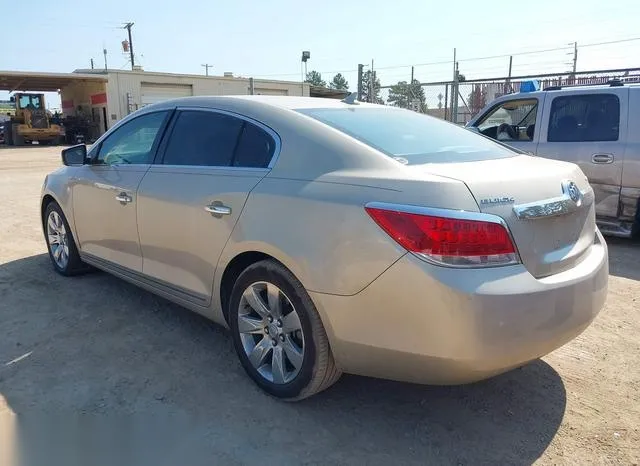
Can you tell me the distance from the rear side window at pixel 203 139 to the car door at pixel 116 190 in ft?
0.74

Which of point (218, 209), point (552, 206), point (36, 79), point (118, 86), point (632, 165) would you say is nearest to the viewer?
point (552, 206)

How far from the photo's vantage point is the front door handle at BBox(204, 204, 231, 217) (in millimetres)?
3109

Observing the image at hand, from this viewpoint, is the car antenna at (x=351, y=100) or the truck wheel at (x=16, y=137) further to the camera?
the truck wheel at (x=16, y=137)

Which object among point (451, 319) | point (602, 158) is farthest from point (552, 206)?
point (602, 158)

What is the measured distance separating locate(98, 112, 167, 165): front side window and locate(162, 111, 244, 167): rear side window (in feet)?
0.79

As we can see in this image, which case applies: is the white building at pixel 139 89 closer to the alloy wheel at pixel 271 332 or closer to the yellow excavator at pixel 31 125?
the yellow excavator at pixel 31 125

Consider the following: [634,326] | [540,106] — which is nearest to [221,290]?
[634,326]

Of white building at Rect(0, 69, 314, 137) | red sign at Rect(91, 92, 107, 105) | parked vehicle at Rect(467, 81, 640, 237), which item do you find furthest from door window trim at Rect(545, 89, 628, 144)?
red sign at Rect(91, 92, 107, 105)

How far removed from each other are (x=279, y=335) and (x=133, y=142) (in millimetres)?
2175

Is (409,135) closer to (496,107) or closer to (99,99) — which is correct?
(496,107)

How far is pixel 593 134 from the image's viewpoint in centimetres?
641

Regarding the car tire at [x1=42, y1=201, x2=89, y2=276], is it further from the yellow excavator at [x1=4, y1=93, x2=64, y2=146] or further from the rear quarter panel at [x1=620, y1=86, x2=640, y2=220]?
the yellow excavator at [x1=4, y1=93, x2=64, y2=146]

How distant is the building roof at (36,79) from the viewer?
1267 inches

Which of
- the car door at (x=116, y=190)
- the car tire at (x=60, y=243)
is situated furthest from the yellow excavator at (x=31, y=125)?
the car door at (x=116, y=190)
